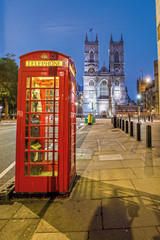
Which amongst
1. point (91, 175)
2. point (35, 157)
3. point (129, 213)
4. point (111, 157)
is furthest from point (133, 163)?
point (35, 157)

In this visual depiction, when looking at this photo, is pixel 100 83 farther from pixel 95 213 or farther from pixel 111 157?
pixel 95 213

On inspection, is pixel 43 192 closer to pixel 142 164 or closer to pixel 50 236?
pixel 50 236

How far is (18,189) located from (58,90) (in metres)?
1.88

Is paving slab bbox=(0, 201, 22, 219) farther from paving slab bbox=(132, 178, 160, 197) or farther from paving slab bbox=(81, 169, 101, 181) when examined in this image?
paving slab bbox=(132, 178, 160, 197)

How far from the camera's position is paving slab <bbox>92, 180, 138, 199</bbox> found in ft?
7.89

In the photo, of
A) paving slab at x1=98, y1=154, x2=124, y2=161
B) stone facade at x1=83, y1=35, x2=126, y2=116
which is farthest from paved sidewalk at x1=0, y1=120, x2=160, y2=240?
stone facade at x1=83, y1=35, x2=126, y2=116

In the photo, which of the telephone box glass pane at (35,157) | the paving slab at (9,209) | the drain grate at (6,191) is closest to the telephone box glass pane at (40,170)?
the telephone box glass pane at (35,157)

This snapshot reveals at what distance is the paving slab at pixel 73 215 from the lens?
172 cm

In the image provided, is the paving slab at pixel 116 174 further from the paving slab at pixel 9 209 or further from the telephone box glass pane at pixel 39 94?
the telephone box glass pane at pixel 39 94

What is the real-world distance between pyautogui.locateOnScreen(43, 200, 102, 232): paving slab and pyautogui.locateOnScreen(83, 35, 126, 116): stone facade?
63.2m

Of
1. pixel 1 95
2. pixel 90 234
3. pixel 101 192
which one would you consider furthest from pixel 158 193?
pixel 1 95

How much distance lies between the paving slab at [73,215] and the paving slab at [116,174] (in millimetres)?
988

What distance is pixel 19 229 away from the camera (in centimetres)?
170

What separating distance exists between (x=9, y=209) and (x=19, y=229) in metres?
0.53
